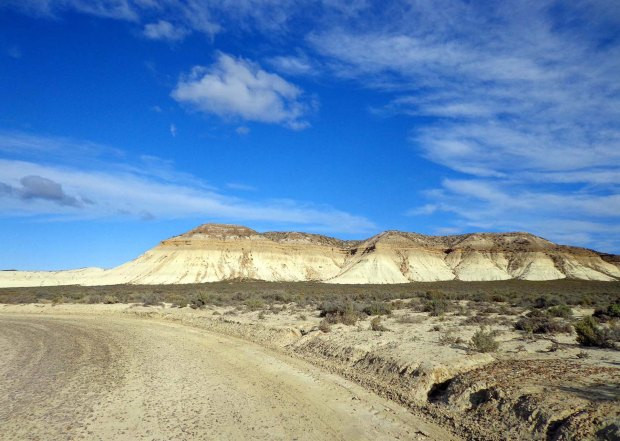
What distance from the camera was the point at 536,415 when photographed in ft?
22.2

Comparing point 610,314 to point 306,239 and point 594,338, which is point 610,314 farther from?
point 306,239

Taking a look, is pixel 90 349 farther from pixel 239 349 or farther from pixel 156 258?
pixel 156 258

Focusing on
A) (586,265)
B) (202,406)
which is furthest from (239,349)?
(586,265)

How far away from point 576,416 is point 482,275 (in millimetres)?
78610

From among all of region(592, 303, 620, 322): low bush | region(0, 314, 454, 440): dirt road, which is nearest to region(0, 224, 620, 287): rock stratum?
region(592, 303, 620, 322): low bush

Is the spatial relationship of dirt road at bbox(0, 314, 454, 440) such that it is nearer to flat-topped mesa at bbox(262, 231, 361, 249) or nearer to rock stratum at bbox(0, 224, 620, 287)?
rock stratum at bbox(0, 224, 620, 287)

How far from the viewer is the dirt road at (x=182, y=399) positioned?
6.55 meters

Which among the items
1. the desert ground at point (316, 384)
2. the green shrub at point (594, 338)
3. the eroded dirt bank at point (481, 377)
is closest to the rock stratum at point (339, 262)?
the desert ground at point (316, 384)

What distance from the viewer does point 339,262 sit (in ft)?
305

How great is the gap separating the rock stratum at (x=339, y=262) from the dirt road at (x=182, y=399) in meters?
64.2

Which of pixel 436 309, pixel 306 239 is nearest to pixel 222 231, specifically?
pixel 306 239

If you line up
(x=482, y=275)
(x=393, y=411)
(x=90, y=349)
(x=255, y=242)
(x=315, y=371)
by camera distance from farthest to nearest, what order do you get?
1. (x=255, y=242)
2. (x=482, y=275)
3. (x=90, y=349)
4. (x=315, y=371)
5. (x=393, y=411)

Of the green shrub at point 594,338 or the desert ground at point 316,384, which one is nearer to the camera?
the desert ground at point 316,384

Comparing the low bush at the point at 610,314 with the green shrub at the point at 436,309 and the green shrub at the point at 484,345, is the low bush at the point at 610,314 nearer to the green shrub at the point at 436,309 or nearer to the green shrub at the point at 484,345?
the green shrub at the point at 436,309
